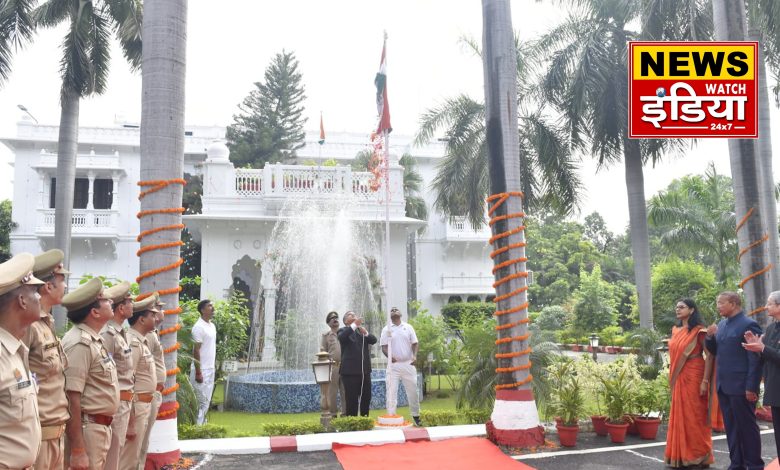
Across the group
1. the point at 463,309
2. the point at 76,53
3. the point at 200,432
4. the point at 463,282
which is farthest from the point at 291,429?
the point at 463,282

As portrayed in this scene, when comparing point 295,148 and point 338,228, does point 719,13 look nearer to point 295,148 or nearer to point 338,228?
point 338,228

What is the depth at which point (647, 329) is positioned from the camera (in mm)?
13922

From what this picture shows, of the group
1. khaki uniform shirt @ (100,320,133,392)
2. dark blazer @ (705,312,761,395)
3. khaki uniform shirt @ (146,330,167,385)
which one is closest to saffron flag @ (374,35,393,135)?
khaki uniform shirt @ (146,330,167,385)

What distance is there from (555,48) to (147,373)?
14.0 metres

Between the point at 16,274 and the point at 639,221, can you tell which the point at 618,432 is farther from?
the point at 639,221

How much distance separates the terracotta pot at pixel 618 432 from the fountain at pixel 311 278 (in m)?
8.44

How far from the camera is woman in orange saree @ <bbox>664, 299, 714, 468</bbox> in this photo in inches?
230

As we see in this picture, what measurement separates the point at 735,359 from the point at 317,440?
4123 mm

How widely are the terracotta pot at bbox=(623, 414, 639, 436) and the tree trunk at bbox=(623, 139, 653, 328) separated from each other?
8.41 m

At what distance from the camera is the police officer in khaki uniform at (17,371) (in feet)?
9.09

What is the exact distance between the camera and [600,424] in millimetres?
7000

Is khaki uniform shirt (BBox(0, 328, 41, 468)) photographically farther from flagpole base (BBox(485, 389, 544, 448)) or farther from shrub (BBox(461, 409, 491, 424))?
shrub (BBox(461, 409, 491, 424))

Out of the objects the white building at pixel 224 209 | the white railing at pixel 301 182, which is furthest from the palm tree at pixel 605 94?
the white railing at pixel 301 182

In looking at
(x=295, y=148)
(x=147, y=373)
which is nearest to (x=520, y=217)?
(x=147, y=373)
